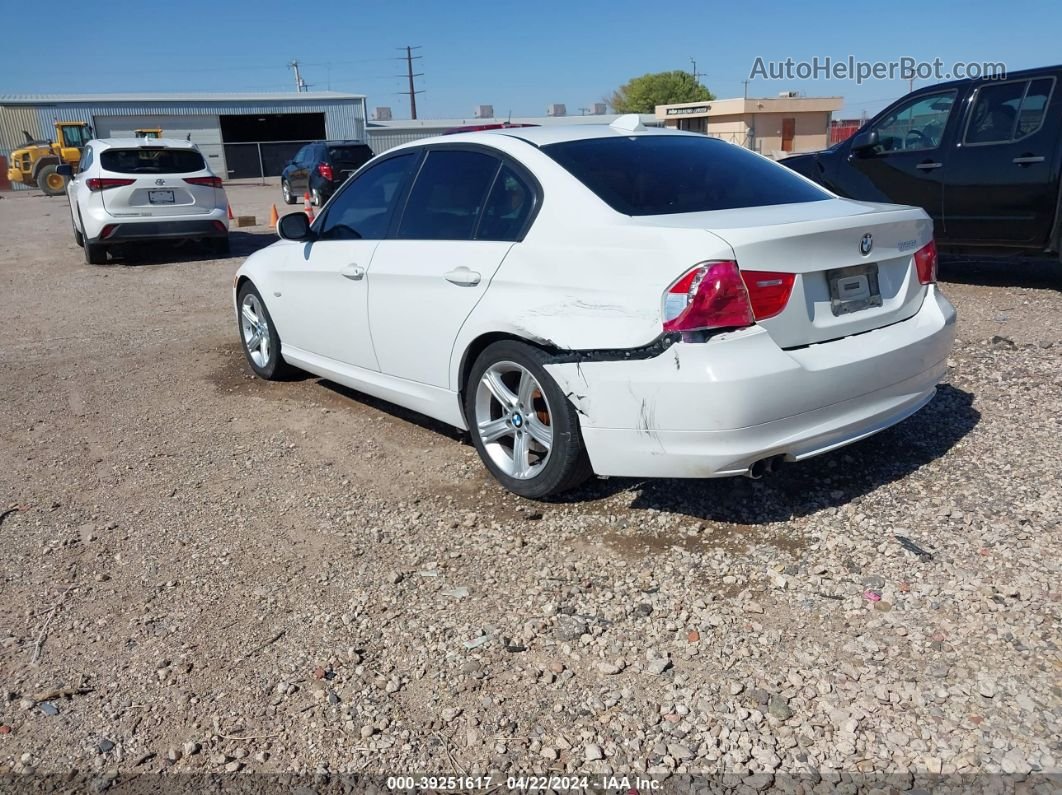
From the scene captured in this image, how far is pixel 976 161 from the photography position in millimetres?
8023

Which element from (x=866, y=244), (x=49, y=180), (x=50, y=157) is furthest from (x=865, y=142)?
(x=50, y=157)

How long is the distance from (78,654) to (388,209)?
9.02 feet

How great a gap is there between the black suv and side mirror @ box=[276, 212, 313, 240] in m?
14.9

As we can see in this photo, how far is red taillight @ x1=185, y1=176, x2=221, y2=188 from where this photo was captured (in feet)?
39.9

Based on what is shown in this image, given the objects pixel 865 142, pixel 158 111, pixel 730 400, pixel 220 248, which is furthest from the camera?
pixel 158 111

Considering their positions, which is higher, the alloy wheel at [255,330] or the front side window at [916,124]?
the front side window at [916,124]

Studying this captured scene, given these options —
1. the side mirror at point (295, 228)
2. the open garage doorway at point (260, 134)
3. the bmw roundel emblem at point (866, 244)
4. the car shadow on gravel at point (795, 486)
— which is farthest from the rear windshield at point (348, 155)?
the open garage doorway at point (260, 134)

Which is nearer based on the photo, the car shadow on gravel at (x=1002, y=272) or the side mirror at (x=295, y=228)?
the side mirror at (x=295, y=228)

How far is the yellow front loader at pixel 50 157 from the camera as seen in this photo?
32.7 metres

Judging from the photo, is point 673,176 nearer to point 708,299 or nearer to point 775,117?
point 708,299

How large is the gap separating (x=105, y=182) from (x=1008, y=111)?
10.8 m

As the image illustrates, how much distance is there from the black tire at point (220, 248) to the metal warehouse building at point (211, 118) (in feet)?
90.9

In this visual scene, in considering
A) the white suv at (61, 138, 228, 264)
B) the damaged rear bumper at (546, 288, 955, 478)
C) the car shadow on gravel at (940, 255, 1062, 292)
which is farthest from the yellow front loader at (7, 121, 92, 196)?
the damaged rear bumper at (546, 288, 955, 478)

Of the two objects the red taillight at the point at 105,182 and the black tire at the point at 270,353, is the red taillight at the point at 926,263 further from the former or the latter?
the red taillight at the point at 105,182
